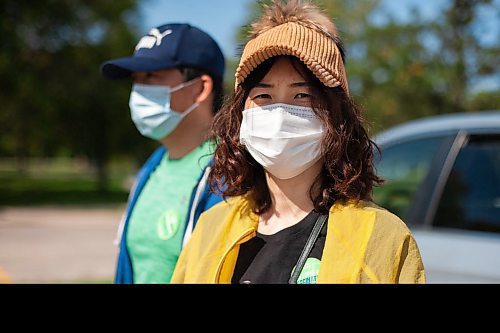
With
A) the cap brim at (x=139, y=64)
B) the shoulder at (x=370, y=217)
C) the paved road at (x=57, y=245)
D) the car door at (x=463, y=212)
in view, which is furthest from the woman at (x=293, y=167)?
the paved road at (x=57, y=245)

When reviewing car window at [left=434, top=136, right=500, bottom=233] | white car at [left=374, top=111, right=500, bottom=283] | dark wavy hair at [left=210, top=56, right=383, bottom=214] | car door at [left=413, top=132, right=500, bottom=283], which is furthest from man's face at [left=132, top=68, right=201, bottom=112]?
car window at [left=434, top=136, right=500, bottom=233]

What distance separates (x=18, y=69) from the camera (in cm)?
2075

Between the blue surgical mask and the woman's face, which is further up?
the woman's face

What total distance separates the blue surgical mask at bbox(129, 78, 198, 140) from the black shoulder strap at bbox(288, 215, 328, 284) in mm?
1173

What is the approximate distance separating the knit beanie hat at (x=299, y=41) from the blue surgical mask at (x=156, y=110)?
0.94 meters

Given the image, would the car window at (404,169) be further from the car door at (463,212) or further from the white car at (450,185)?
the car door at (463,212)

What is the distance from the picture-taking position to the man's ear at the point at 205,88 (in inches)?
107

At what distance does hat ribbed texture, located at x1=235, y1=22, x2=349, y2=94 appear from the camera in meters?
1.61

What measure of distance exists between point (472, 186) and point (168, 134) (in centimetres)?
228

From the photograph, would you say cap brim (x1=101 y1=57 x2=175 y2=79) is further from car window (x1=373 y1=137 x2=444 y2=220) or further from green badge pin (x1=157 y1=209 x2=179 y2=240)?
car window (x1=373 y1=137 x2=444 y2=220)

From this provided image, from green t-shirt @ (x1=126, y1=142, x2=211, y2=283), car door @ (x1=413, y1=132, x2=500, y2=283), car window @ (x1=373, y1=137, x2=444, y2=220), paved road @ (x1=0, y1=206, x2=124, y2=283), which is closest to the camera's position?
green t-shirt @ (x1=126, y1=142, x2=211, y2=283)
